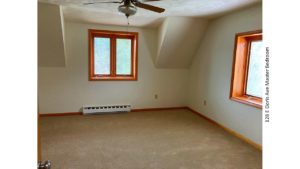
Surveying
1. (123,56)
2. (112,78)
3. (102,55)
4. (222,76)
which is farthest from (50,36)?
(222,76)

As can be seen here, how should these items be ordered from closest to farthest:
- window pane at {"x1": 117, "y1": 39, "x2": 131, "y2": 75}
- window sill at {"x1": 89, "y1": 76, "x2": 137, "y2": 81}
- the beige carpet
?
the beige carpet
window sill at {"x1": 89, "y1": 76, "x2": 137, "y2": 81}
window pane at {"x1": 117, "y1": 39, "x2": 131, "y2": 75}

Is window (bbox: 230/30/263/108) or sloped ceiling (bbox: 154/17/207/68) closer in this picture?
window (bbox: 230/30/263/108)

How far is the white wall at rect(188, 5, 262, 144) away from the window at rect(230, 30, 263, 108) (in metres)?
0.12

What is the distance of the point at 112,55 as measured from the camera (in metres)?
4.94

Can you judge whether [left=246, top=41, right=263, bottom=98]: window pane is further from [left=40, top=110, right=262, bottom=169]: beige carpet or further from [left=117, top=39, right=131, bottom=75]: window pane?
[left=117, top=39, right=131, bottom=75]: window pane

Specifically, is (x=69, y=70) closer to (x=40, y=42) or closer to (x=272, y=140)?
(x=40, y=42)

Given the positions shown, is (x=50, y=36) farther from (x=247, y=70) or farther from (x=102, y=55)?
(x=247, y=70)

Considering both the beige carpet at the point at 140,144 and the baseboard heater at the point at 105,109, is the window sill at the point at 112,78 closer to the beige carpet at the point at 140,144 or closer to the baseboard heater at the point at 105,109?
the baseboard heater at the point at 105,109

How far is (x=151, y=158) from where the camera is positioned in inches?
106

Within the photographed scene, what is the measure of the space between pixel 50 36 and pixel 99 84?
4.96 feet

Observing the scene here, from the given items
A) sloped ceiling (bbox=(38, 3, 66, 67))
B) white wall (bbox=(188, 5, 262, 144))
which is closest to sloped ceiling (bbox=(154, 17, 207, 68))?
white wall (bbox=(188, 5, 262, 144))

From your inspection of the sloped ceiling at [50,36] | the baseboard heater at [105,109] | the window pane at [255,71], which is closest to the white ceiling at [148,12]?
the sloped ceiling at [50,36]

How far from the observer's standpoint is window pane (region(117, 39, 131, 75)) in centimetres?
499

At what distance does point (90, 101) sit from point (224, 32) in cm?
327
